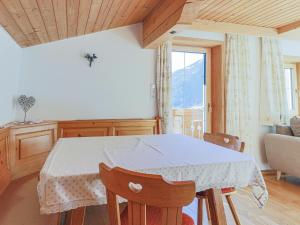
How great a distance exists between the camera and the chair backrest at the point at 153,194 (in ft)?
2.95

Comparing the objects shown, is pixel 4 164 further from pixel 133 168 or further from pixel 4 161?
pixel 133 168

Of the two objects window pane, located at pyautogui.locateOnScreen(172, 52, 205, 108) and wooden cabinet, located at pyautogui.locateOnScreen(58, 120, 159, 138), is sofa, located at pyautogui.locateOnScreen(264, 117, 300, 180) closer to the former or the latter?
window pane, located at pyautogui.locateOnScreen(172, 52, 205, 108)

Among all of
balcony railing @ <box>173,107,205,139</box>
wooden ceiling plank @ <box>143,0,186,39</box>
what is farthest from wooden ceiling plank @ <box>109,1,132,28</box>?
balcony railing @ <box>173,107,205,139</box>

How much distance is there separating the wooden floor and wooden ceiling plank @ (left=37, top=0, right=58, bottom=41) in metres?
1.75

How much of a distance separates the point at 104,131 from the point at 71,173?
222 cm

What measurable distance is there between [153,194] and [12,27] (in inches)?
97.5

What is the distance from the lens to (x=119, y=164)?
1.36m

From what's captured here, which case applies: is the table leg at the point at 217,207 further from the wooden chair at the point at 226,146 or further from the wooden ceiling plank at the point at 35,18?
the wooden ceiling plank at the point at 35,18

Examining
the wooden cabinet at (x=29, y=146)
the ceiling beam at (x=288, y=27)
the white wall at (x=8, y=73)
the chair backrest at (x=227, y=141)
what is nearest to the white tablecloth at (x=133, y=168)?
the chair backrest at (x=227, y=141)

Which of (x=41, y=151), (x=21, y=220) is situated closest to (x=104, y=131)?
(x=41, y=151)

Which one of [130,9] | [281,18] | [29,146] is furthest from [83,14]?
[281,18]

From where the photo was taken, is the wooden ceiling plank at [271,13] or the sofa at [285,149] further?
the sofa at [285,149]

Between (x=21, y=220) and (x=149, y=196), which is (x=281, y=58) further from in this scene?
(x=21, y=220)

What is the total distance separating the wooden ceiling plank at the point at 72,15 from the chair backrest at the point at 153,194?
1.88 metres
